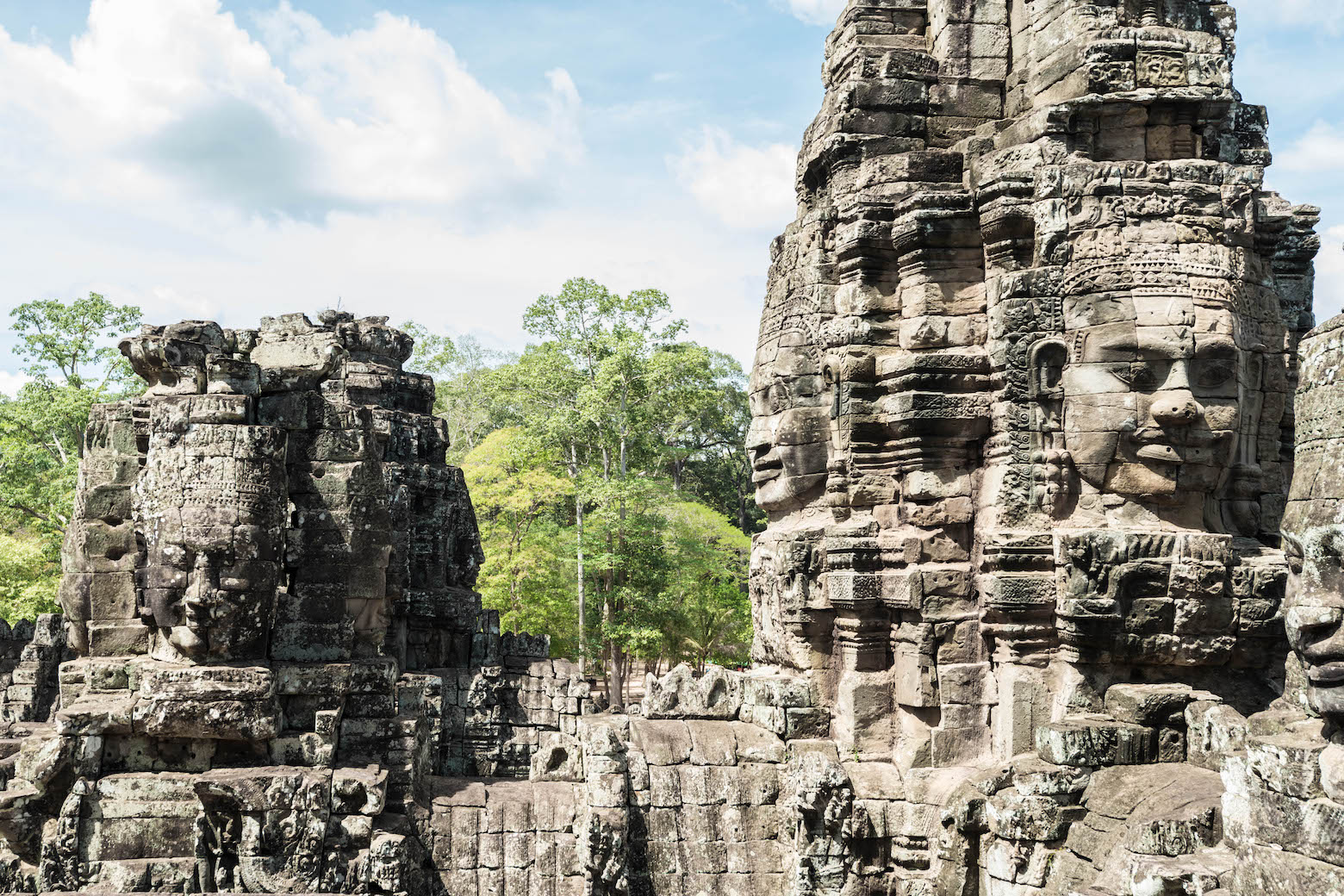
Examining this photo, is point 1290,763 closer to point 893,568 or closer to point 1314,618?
point 1314,618

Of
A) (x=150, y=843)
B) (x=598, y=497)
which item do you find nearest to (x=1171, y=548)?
(x=150, y=843)

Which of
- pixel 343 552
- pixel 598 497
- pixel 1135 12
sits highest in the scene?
pixel 1135 12

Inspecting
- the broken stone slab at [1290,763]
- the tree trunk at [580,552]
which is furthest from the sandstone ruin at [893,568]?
the tree trunk at [580,552]

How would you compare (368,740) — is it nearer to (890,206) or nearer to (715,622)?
(890,206)

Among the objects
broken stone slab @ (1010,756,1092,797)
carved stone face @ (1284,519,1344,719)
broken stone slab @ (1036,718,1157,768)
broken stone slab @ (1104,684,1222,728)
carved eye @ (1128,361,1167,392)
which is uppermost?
carved eye @ (1128,361,1167,392)

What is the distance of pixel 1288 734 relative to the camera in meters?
5.16

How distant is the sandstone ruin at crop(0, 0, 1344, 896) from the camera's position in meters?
7.74

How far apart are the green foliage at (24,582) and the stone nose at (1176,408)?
840 inches

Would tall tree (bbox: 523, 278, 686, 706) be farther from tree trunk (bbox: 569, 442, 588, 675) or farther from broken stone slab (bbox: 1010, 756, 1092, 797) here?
broken stone slab (bbox: 1010, 756, 1092, 797)

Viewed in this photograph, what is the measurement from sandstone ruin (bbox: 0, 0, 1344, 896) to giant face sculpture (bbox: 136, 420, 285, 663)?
0.03m

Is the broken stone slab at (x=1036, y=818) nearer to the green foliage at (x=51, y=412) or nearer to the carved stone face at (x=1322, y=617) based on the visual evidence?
the carved stone face at (x=1322, y=617)

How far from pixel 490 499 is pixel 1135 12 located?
19422 millimetres

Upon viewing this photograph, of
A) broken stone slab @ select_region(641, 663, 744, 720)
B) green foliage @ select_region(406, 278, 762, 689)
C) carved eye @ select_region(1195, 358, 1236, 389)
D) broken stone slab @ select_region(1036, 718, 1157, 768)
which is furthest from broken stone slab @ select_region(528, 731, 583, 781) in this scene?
green foliage @ select_region(406, 278, 762, 689)

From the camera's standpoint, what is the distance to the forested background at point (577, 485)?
24.2 metres
